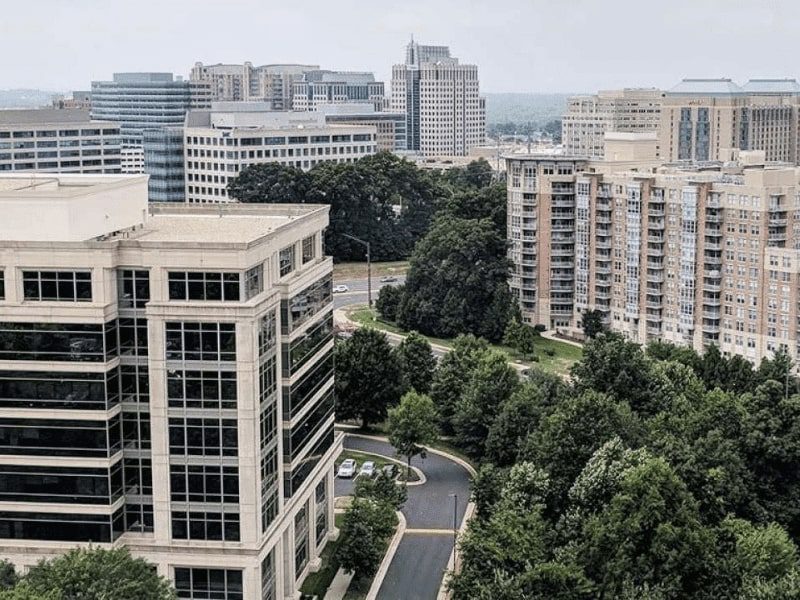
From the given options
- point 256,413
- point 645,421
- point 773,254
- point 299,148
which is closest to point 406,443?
point 645,421

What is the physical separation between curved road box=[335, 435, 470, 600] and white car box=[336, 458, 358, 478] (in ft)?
1.74

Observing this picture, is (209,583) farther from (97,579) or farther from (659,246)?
(659,246)

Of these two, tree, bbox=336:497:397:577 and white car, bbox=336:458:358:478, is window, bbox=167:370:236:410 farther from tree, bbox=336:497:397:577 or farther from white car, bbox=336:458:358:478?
white car, bbox=336:458:358:478

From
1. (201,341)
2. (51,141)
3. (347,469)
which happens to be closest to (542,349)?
(347,469)

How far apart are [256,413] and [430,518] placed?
1059 inches

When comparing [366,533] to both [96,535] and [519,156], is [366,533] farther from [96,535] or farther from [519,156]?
[519,156]

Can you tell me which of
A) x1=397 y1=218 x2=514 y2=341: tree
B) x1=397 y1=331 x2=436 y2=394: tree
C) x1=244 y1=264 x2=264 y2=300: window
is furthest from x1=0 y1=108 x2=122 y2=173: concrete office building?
x1=244 y1=264 x2=264 y2=300: window

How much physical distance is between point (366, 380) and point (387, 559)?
2613cm

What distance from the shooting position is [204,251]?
58688 millimetres

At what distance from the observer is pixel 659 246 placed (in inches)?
5113

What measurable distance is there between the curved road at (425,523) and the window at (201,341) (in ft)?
64.8

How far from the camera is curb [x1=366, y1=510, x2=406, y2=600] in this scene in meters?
72.1

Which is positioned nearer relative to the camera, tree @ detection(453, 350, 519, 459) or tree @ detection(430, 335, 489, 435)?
tree @ detection(453, 350, 519, 459)

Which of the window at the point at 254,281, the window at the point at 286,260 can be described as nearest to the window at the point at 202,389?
the window at the point at 254,281
